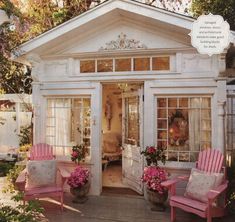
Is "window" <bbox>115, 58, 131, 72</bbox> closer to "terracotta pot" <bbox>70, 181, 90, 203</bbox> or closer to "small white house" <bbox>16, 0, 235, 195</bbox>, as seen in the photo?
"small white house" <bbox>16, 0, 235, 195</bbox>

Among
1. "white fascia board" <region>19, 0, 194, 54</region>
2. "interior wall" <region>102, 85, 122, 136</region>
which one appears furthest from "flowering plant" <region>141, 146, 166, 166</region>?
"interior wall" <region>102, 85, 122, 136</region>

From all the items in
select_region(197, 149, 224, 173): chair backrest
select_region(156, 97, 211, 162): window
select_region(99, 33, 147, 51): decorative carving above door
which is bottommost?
select_region(197, 149, 224, 173): chair backrest

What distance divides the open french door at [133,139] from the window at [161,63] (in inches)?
22.9

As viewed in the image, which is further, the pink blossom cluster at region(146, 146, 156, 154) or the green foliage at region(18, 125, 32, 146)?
the green foliage at region(18, 125, 32, 146)

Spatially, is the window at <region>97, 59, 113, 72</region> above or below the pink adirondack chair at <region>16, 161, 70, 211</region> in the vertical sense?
above

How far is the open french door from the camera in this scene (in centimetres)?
675

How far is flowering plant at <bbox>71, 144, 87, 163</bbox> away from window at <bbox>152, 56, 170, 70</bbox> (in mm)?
2180

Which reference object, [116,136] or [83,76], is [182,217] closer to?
[83,76]

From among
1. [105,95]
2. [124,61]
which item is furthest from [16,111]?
[124,61]

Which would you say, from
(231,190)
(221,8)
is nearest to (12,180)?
(231,190)

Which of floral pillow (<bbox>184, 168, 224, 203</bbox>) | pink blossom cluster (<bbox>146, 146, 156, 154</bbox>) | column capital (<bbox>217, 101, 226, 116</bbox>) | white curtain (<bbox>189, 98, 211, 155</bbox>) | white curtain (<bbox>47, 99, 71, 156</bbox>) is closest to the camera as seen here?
floral pillow (<bbox>184, 168, 224, 203</bbox>)

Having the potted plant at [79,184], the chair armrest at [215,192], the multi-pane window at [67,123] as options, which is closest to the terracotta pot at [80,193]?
the potted plant at [79,184]

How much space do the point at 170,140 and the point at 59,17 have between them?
19.8ft

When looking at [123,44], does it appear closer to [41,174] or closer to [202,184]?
[41,174]
